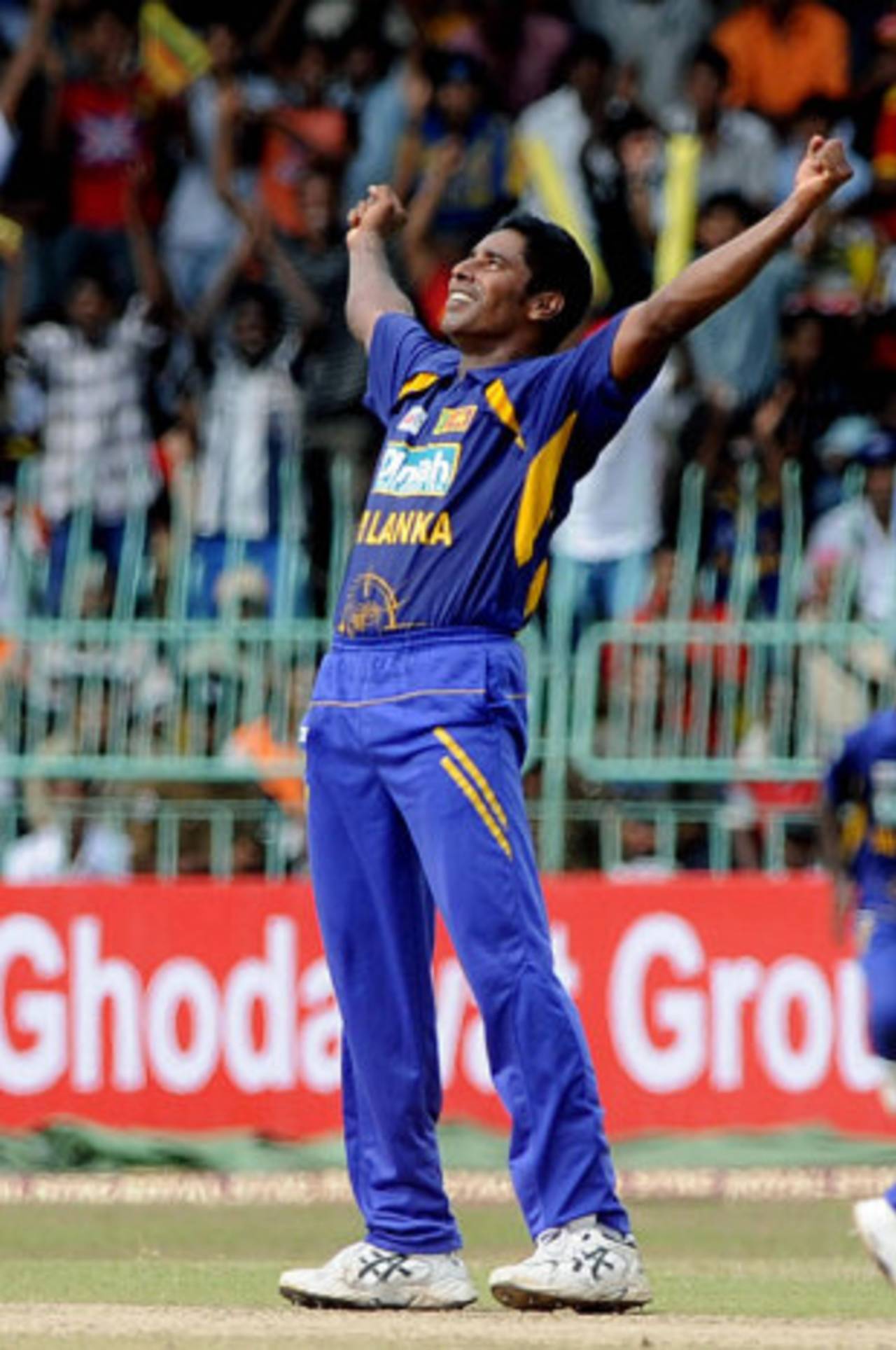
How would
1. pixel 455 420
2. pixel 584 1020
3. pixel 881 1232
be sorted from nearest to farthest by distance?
pixel 881 1232, pixel 455 420, pixel 584 1020

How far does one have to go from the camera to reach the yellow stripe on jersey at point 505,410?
24.6 feet

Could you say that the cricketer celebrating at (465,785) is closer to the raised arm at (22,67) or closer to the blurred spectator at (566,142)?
the blurred spectator at (566,142)

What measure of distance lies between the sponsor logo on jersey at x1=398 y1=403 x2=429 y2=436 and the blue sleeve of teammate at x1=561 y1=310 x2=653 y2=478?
41 centimetres

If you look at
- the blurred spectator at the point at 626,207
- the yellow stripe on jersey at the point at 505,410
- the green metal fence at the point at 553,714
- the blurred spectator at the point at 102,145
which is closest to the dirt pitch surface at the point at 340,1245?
the green metal fence at the point at 553,714

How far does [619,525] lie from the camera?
13852mm

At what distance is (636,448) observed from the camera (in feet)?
47.0

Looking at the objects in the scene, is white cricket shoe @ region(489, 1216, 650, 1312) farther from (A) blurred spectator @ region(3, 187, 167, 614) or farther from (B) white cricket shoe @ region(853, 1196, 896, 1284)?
(A) blurred spectator @ region(3, 187, 167, 614)

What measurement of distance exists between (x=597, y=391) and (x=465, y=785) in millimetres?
918

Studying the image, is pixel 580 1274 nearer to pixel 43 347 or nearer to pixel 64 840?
pixel 64 840

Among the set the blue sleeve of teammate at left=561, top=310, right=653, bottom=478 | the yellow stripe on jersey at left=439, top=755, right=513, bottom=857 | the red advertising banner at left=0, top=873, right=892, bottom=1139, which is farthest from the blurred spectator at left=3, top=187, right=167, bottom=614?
the yellow stripe on jersey at left=439, top=755, right=513, bottom=857

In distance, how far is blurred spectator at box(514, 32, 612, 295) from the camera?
50.8 feet

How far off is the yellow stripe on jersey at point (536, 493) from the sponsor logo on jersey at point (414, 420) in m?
0.37

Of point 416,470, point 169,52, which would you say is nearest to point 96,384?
point 169,52

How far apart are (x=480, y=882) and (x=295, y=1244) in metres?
2.98
